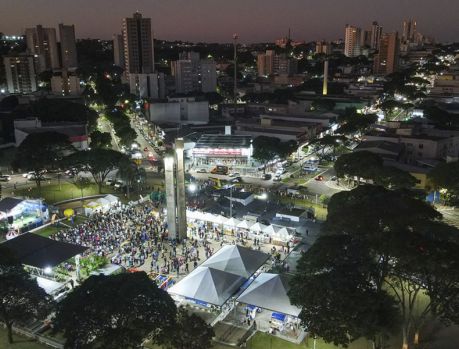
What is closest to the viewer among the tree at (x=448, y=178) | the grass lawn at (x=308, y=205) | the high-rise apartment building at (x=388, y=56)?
the tree at (x=448, y=178)

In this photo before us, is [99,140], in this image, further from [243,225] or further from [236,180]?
[243,225]

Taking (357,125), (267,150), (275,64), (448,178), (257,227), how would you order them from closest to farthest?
(257,227) < (448,178) < (267,150) < (357,125) < (275,64)

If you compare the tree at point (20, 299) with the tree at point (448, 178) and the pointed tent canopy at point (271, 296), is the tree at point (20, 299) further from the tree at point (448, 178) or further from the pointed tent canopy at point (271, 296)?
the tree at point (448, 178)

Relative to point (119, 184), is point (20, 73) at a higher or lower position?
higher

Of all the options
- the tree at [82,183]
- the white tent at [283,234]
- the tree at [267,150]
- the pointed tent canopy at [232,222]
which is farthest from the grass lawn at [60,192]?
the white tent at [283,234]

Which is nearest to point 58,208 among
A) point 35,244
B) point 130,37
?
point 35,244

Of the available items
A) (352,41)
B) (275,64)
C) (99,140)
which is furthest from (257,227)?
(352,41)

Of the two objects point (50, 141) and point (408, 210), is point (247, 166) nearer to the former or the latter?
point (50, 141)

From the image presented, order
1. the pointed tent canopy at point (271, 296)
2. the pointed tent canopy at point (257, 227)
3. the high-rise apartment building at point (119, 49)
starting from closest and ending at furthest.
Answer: the pointed tent canopy at point (271, 296)
the pointed tent canopy at point (257, 227)
the high-rise apartment building at point (119, 49)
